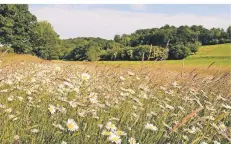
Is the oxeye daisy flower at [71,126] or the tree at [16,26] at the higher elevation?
the tree at [16,26]

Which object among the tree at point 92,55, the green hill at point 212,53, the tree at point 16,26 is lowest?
the green hill at point 212,53

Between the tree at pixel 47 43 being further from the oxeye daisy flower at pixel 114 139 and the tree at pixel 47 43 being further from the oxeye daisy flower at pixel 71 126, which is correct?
the oxeye daisy flower at pixel 114 139

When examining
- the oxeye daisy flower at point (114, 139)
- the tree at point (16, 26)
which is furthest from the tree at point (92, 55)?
the tree at point (16, 26)

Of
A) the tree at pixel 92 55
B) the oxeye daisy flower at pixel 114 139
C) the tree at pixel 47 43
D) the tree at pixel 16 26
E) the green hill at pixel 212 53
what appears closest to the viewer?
the oxeye daisy flower at pixel 114 139

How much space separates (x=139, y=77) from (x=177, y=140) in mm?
2098

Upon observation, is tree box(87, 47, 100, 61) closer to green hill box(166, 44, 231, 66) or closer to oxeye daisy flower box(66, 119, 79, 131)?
oxeye daisy flower box(66, 119, 79, 131)

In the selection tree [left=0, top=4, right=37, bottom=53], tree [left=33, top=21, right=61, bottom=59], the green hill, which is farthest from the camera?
tree [left=33, top=21, right=61, bottom=59]

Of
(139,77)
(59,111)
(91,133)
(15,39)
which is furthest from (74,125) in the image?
(15,39)

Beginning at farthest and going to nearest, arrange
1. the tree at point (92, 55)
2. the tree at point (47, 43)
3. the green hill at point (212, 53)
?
1. the tree at point (47, 43)
2. the green hill at point (212, 53)
3. the tree at point (92, 55)

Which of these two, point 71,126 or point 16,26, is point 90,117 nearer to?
point 71,126

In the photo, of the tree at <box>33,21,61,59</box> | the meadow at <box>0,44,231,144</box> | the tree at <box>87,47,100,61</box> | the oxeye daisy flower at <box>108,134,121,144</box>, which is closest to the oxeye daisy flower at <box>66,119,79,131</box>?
the meadow at <box>0,44,231,144</box>

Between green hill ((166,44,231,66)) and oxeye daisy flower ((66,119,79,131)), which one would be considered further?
green hill ((166,44,231,66))

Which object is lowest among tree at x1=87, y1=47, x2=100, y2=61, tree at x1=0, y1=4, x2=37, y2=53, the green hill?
the green hill

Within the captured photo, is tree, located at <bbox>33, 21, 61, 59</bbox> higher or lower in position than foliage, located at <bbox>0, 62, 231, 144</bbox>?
higher
